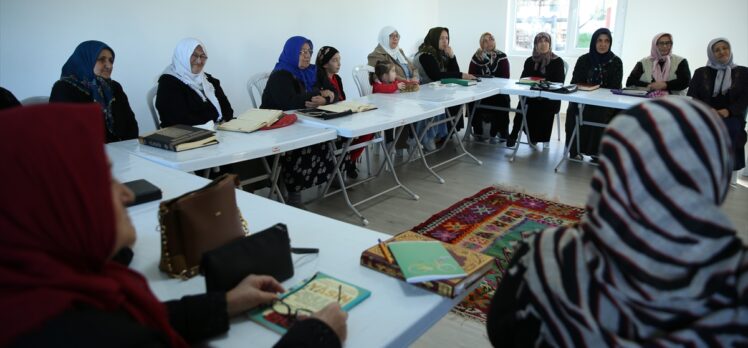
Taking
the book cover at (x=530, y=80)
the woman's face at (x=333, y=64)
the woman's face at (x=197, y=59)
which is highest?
the woman's face at (x=197, y=59)

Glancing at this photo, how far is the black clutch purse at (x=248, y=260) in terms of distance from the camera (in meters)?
1.17

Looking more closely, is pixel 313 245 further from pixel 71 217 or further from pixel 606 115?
pixel 606 115

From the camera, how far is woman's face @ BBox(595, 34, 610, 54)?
455cm

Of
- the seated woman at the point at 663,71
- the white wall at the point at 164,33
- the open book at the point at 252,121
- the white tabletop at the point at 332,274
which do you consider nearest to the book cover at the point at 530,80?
the seated woman at the point at 663,71

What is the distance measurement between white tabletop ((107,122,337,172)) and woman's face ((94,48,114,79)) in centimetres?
67

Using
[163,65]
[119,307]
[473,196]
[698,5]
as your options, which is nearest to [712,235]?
[119,307]

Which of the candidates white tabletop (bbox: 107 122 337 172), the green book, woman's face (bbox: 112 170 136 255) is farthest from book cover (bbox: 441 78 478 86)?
woman's face (bbox: 112 170 136 255)

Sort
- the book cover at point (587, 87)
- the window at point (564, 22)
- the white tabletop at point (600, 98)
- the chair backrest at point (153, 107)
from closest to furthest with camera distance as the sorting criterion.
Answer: the chair backrest at point (153, 107) → the white tabletop at point (600, 98) → the book cover at point (587, 87) → the window at point (564, 22)

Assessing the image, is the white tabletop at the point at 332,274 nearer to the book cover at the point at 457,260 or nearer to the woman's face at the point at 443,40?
the book cover at the point at 457,260

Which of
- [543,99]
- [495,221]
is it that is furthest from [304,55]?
[543,99]

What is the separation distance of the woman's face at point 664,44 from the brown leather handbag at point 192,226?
415 cm

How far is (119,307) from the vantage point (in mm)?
789

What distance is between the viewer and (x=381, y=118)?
322 centimetres

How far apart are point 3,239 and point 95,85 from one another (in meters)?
2.75
